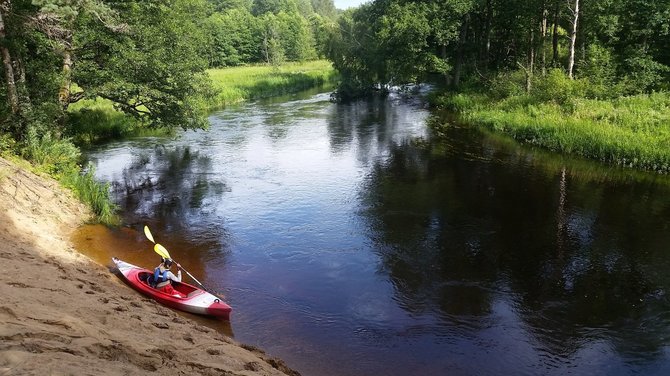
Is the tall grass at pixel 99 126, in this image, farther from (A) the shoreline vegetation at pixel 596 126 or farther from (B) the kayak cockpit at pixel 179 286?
→ (A) the shoreline vegetation at pixel 596 126

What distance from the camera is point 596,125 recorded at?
23016 mm

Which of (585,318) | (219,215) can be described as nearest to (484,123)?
(219,215)

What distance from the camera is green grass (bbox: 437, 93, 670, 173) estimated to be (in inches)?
800

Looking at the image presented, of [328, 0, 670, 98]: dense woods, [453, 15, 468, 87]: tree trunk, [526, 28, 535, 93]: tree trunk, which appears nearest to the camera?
[328, 0, 670, 98]: dense woods

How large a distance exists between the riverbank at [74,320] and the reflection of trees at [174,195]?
3142mm

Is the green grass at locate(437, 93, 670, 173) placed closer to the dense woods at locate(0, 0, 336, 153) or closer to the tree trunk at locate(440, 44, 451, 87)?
the tree trunk at locate(440, 44, 451, 87)

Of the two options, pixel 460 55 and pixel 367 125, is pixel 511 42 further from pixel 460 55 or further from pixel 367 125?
pixel 367 125

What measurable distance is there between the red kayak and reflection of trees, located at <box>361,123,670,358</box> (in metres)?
4.17

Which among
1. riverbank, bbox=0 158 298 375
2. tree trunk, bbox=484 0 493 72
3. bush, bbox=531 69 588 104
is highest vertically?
tree trunk, bbox=484 0 493 72

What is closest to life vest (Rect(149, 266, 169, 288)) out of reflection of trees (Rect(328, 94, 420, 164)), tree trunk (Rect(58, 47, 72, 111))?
tree trunk (Rect(58, 47, 72, 111))

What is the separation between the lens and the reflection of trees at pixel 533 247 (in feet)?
35.1

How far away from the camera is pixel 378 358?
30.9 feet

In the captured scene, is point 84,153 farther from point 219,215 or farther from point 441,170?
point 441,170

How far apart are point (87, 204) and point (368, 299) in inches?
368
